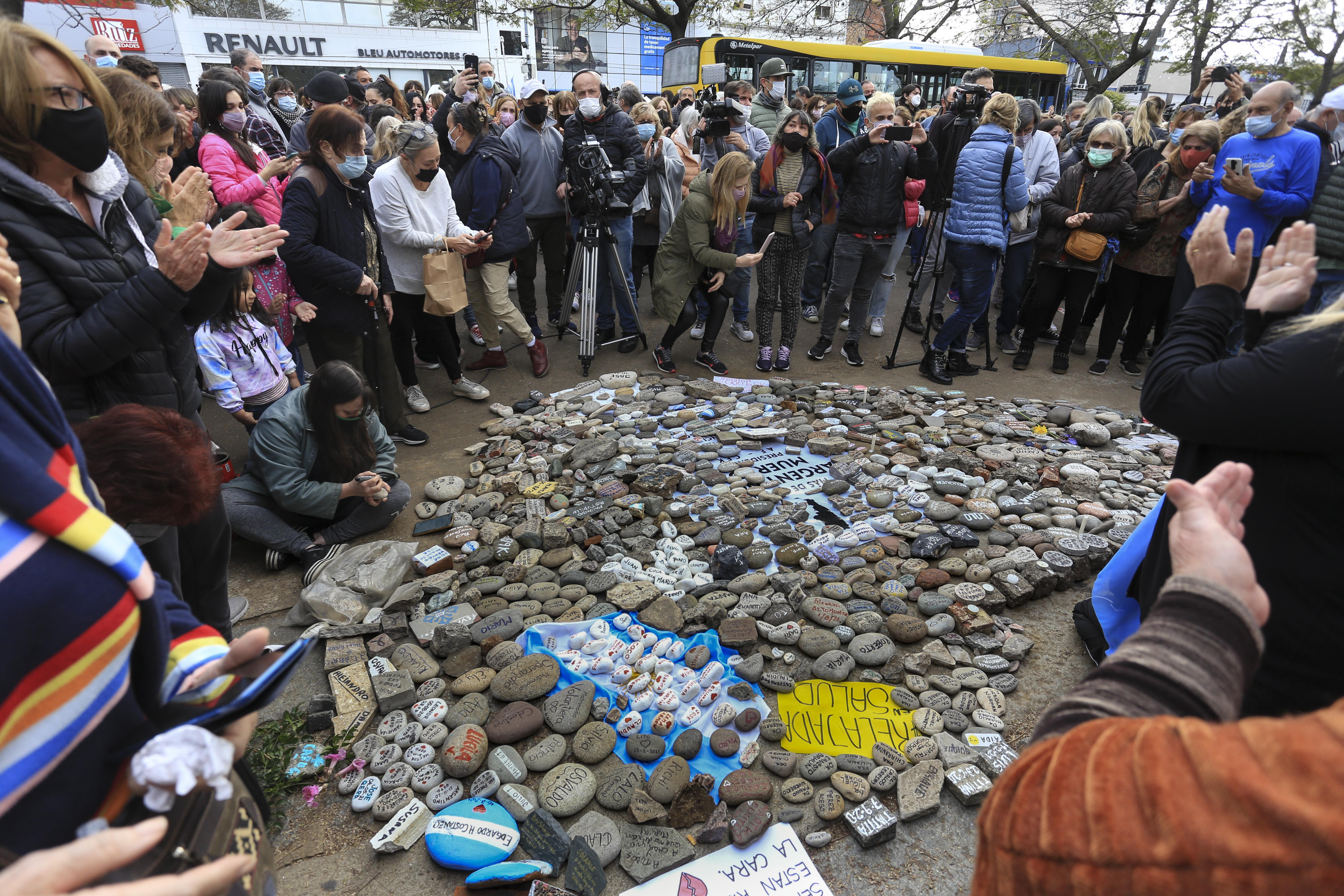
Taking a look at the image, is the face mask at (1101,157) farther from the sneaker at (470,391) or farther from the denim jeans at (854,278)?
the sneaker at (470,391)

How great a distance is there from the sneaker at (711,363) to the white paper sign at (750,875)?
3765 mm

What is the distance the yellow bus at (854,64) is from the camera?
1245 centimetres

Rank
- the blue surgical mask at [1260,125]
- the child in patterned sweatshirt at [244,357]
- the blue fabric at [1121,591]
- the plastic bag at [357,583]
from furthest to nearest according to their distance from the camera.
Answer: the blue surgical mask at [1260,125] < the child in patterned sweatshirt at [244,357] < the plastic bag at [357,583] < the blue fabric at [1121,591]

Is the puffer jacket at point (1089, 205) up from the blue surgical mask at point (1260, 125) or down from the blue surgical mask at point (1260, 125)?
down

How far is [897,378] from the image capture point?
17.8 feet

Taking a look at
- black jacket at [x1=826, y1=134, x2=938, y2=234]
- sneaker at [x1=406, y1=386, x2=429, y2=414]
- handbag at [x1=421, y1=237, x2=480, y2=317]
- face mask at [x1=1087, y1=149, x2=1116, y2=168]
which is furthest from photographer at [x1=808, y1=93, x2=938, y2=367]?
sneaker at [x1=406, y1=386, x2=429, y2=414]

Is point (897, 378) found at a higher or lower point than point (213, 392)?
lower

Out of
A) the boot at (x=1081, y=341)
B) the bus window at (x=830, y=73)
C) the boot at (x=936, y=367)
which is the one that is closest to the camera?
the boot at (x=936, y=367)

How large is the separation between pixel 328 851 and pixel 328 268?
2686 millimetres

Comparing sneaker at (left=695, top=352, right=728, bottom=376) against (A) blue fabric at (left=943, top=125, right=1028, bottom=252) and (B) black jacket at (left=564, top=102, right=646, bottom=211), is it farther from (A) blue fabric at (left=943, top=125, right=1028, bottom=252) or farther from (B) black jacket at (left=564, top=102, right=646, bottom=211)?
(A) blue fabric at (left=943, top=125, right=1028, bottom=252)

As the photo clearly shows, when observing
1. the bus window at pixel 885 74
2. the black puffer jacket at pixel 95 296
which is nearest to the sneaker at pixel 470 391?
the black puffer jacket at pixel 95 296

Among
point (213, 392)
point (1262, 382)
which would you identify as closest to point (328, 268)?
point (213, 392)

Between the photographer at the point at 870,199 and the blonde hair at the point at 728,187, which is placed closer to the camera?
the blonde hair at the point at 728,187

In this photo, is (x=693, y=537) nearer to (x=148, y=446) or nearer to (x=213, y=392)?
(x=148, y=446)
